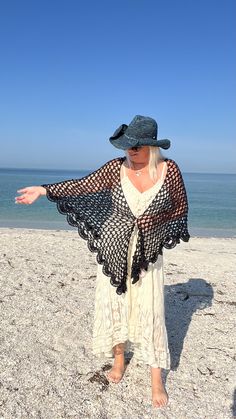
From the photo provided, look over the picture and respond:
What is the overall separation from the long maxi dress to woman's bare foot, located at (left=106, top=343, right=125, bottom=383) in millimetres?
185

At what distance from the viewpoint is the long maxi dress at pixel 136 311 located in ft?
9.62

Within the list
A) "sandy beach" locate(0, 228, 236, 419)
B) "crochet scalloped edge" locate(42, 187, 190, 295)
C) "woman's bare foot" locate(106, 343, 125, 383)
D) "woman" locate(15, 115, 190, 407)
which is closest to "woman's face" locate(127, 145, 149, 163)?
"woman" locate(15, 115, 190, 407)

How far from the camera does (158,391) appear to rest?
10.1 ft

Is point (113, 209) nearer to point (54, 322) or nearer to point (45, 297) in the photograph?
point (54, 322)

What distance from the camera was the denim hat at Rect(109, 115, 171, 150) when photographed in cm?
273

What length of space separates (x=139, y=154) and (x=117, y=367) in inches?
69.3

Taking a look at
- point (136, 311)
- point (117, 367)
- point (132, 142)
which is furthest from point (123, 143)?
point (117, 367)

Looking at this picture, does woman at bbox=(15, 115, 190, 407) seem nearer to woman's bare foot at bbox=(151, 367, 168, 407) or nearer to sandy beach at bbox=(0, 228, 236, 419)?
woman's bare foot at bbox=(151, 367, 168, 407)

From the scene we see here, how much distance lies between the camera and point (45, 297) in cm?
521

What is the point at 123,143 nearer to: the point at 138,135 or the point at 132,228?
the point at 138,135

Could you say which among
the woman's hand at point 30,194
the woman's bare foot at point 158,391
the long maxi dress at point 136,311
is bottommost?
the woman's bare foot at point 158,391

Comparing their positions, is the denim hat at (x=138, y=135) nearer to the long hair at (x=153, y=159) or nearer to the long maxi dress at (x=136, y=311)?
the long hair at (x=153, y=159)

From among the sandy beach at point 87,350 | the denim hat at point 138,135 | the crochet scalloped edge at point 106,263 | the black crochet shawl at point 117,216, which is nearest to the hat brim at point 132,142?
the denim hat at point 138,135

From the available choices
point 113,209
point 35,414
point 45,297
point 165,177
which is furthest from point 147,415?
point 45,297
